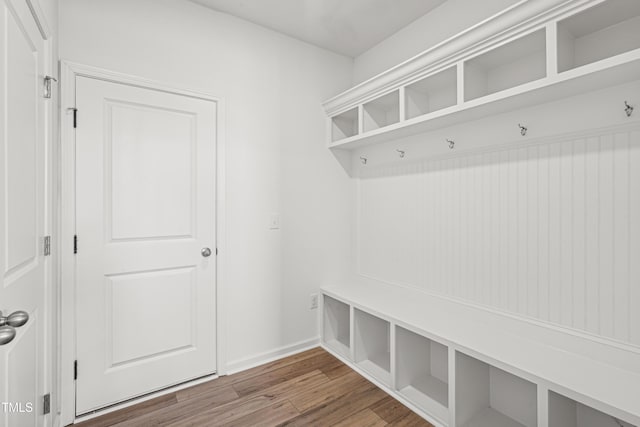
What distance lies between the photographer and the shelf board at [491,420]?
178 centimetres

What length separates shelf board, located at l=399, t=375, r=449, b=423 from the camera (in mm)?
1879

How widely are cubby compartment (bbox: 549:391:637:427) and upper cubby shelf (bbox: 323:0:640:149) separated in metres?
1.39

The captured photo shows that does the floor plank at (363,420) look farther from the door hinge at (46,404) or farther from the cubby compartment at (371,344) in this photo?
the door hinge at (46,404)

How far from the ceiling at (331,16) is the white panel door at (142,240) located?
0.79 meters

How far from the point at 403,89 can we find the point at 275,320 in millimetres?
2011

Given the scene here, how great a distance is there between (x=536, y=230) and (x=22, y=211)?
2.40m

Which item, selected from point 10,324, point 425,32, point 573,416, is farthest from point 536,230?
point 10,324

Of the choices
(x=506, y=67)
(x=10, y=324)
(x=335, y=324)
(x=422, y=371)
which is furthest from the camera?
(x=335, y=324)

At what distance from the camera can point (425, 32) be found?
2352mm

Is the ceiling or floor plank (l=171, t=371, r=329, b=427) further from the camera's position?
the ceiling

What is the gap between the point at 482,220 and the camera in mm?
1978

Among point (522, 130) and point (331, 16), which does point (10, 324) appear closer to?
point (522, 130)

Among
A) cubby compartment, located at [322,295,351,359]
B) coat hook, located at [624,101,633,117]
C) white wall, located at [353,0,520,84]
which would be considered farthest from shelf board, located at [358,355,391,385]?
white wall, located at [353,0,520,84]

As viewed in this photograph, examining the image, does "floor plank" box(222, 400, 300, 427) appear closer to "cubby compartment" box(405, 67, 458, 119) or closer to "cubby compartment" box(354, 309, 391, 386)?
"cubby compartment" box(354, 309, 391, 386)
